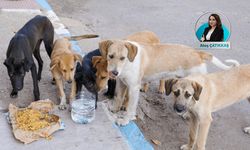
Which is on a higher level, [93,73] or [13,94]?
[93,73]

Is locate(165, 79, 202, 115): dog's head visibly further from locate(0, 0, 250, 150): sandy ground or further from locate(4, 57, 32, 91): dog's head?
locate(4, 57, 32, 91): dog's head

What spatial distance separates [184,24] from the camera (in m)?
9.93

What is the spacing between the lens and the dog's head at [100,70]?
4988 millimetres

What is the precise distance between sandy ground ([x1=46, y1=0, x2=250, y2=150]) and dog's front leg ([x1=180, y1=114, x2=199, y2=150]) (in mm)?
143

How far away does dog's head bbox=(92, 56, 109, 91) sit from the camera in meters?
4.99

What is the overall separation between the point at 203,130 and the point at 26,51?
244 centimetres

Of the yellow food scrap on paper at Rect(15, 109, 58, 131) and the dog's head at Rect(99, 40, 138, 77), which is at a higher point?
the dog's head at Rect(99, 40, 138, 77)

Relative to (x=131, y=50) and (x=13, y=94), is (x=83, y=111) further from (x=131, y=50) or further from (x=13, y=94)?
(x=13, y=94)

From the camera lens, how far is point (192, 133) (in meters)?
4.97

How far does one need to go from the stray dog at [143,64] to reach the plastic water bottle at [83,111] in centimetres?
44

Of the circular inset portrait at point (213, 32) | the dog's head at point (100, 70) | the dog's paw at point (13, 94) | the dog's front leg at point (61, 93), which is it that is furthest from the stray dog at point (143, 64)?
the circular inset portrait at point (213, 32)

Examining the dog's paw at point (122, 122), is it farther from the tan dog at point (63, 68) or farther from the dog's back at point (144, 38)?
the dog's back at point (144, 38)

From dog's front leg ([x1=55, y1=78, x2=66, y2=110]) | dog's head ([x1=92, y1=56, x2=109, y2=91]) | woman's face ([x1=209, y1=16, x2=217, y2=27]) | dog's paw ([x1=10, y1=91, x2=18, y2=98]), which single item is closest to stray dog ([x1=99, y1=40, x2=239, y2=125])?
dog's head ([x1=92, y1=56, x2=109, y2=91])

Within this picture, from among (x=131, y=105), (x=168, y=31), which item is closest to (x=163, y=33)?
(x=168, y=31)
